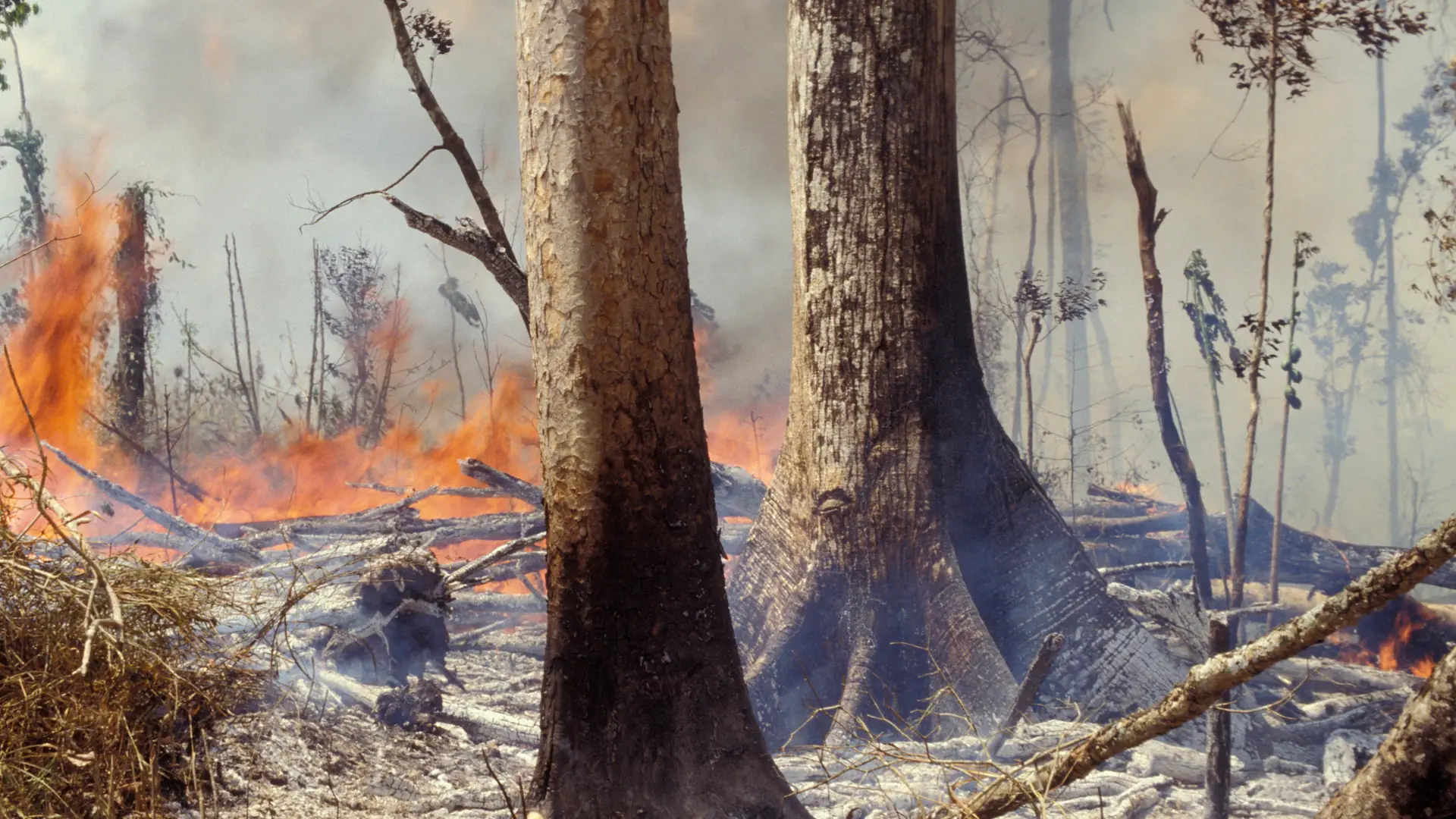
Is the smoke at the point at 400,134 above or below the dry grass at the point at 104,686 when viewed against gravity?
above

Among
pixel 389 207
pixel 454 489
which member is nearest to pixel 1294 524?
pixel 454 489

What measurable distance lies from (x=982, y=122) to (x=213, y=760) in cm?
625

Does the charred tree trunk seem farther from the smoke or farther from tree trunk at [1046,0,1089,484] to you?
tree trunk at [1046,0,1089,484]

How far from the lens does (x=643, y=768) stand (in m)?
2.29

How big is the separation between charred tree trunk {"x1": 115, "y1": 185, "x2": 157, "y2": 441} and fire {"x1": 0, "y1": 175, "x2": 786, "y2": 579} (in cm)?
9

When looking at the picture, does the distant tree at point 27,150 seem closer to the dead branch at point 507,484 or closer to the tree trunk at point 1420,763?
the dead branch at point 507,484

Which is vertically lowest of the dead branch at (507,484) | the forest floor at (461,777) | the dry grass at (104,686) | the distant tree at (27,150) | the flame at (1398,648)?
the forest floor at (461,777)

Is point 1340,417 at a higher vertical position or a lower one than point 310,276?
lower

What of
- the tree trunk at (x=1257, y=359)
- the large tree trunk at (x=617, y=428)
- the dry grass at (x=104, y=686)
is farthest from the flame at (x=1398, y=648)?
the dry grass at (x=104, y=686)

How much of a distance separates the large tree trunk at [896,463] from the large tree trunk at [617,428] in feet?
4.33

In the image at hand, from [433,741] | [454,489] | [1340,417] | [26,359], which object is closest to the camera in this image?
[433,741]

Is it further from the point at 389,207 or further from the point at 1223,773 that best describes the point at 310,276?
the point at 1223,773

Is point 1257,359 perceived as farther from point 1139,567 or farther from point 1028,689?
point 1028,689

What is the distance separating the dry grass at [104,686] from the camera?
230cm
